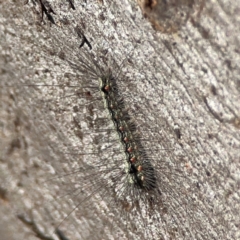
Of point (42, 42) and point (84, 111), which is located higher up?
point (42, 42)

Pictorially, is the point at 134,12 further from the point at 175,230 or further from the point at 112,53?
the point at 175,230

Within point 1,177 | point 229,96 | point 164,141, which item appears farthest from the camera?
point 229,96

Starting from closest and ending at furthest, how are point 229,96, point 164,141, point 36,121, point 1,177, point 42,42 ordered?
point 1,177
point 36,121
point 42,42
point 164,141
point 229,96

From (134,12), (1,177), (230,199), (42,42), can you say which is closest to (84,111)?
(42,42)

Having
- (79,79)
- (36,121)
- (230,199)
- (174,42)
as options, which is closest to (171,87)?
(174,42)

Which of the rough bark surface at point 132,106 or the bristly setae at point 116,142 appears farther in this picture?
the bristly setae at point 116,142

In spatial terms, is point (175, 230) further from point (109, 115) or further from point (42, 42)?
point (42, 42)

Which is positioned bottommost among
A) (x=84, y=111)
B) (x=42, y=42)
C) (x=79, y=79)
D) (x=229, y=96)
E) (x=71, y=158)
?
(x=229, y=96)

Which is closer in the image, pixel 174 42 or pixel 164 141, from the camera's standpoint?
pixel 164 141
